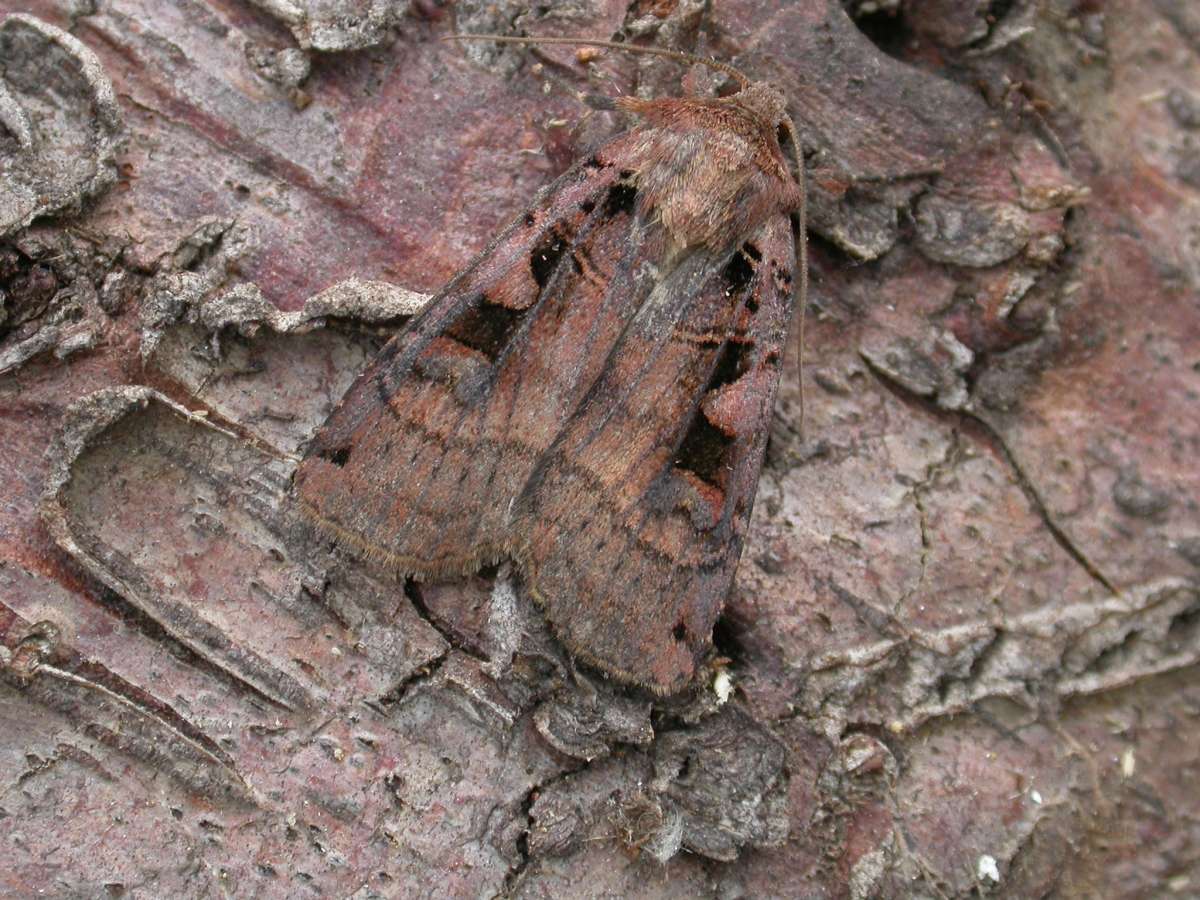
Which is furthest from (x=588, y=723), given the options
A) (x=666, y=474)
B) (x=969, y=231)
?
(x=969, y=231)

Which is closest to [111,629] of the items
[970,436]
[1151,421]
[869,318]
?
[869,318]

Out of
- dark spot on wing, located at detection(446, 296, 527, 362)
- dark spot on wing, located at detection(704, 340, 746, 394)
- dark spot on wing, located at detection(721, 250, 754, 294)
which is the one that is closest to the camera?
dark spot on wing, located at detection(446, 296, 527, 362)

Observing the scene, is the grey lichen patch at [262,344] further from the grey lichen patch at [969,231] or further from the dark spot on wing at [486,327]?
the grey lichen patch at [969,231]

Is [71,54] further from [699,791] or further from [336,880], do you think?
[699,791]

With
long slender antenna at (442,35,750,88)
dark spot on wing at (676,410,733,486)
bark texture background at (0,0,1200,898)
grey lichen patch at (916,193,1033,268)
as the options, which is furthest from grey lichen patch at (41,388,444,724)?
grey lichen patch at (916,193,1033,268)

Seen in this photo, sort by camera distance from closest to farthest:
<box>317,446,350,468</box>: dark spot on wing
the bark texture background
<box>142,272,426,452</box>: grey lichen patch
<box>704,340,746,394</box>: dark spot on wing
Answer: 1. the bark texture background
2. <box>142,272,426,452</box>: grey lichen patch
3. <box>317,446,350,468</box>: dark spot on wing
4. <box>704,340,746,394</box>: dark spot on wing

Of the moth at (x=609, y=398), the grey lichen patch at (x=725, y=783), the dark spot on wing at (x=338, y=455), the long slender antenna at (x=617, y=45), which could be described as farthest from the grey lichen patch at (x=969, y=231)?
the dark spot on wing at (x=338, y=455)

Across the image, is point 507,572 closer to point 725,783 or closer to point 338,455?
point 338,455

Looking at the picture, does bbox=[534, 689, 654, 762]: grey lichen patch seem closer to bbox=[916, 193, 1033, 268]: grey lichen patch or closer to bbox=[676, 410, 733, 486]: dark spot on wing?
bbox=[676, 410, 733, 486]: dark spot on wing
